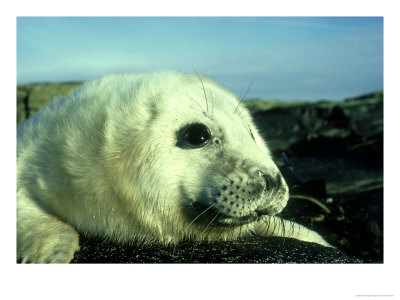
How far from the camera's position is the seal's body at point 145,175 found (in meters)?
2.06

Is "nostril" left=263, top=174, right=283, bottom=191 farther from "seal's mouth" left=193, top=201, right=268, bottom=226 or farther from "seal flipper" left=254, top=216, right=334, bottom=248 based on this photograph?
"seal flipper" left=254, top=216, right=334, bottom=248

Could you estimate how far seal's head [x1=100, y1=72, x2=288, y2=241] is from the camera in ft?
6.65

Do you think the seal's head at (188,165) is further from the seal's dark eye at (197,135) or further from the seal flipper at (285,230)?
the seal flipper at (285,230)

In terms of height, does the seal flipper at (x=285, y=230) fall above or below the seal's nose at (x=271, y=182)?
below

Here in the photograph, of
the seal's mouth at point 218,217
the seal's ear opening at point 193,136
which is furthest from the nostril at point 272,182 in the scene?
the seal's ear opening at point 193,136

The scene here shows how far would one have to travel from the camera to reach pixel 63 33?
2742 mm

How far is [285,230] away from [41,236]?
4.32 feet

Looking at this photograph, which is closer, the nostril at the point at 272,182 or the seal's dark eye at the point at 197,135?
the nostril at the point at 272,182

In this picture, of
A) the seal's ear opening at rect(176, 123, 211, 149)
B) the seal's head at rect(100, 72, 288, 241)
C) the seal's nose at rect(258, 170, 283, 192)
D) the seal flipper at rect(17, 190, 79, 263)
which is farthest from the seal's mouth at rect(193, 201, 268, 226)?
the seal flipper at rect(17, 190, 79, 263)
